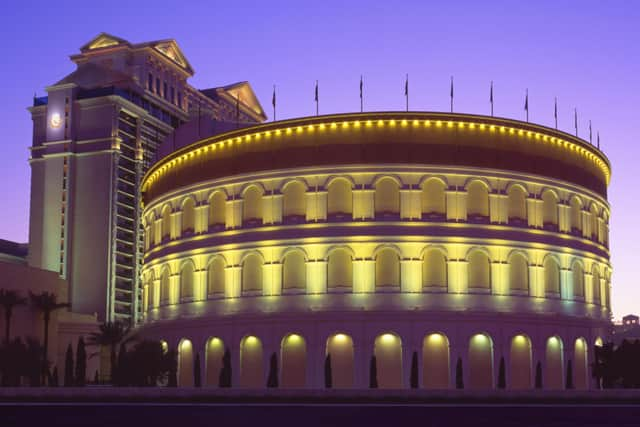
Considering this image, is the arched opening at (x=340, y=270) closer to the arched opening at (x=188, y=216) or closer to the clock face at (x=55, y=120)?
the arched opening at (x=188, y=216)

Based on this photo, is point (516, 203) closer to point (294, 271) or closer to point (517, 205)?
point (517, 205)

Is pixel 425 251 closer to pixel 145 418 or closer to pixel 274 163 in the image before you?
pixel 274 163

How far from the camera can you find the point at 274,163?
182 feet

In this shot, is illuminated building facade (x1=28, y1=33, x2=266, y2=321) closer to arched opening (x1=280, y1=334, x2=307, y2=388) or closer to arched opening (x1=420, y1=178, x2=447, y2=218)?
arched opening (x1=420, y1=178, x2=447, y2=218)

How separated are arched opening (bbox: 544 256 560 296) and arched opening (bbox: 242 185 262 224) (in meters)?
17.3

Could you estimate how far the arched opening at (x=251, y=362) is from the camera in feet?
178

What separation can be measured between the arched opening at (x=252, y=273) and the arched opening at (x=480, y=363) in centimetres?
1276

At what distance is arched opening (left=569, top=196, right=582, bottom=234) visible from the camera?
57719 mm

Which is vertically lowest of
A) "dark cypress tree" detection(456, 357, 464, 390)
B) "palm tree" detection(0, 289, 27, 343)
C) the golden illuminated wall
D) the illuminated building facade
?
"dark cypress tree" detection(456, 357, 464, 390)

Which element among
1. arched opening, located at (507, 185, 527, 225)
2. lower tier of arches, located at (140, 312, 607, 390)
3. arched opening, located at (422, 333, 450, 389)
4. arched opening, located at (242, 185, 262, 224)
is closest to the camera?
lower tier of arches, located at (140, 312, 607, 390)

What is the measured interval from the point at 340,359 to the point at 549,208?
15.9 metres

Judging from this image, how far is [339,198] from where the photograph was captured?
54.0 meters

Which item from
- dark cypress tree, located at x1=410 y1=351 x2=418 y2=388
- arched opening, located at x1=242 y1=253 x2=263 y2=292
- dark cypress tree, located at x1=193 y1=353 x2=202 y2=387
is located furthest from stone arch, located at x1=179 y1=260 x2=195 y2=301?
dark cypress tree, located at x1=410 y1=351 x2=418 y2=388

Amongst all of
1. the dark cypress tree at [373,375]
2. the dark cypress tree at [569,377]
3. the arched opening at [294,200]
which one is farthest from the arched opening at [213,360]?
the dark cypress tree at [569,377]
